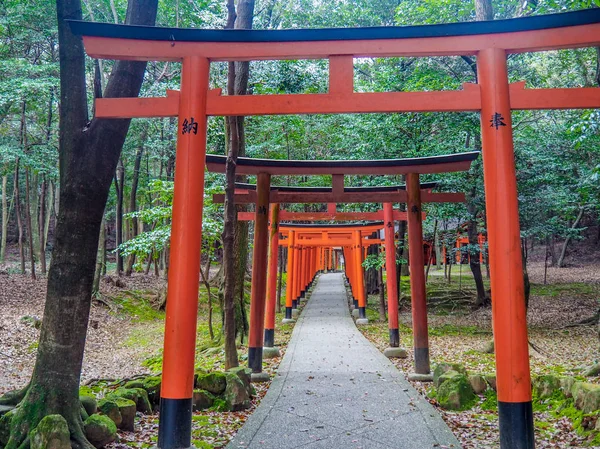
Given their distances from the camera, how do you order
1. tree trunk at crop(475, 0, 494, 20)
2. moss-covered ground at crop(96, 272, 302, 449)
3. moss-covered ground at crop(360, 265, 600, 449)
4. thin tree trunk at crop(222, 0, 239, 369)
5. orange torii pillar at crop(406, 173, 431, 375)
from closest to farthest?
moss-covered ground at crop(96, 272, 302, 449) < moss-covered ground at crop(360, 265, 600, 449) < thin tree trunk at crop(222, 0, 239, 369) < orange torii pillar at crop(406, 173, 431, 375) < tree trunk at crop(475, 0, 494, 20)

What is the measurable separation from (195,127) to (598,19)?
3.86m

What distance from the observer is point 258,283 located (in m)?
8.30

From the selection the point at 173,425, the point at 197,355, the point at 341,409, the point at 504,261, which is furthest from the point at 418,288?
the point at 197,355

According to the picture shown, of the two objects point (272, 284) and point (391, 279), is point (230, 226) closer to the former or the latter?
point (272, 284)

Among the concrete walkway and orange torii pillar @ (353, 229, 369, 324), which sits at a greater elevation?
orange torii pillar @ (353, 229, 369, 324)

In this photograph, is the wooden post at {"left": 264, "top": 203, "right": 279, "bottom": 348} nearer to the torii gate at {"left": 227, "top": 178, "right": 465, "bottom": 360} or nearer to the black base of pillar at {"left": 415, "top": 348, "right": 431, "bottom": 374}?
the torii gate at {"left": 227, "top": 178, "right": 465, "bottom": 360}

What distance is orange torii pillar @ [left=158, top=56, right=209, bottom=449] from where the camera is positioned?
440 cm

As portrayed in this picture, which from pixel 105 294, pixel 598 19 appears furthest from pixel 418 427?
pixel 105 294

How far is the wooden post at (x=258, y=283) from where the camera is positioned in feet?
27.2

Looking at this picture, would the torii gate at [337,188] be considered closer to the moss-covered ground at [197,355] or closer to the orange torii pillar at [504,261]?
the moss-covered ground at [197,355]

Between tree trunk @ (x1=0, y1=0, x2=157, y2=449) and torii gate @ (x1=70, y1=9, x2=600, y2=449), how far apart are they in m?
0.33

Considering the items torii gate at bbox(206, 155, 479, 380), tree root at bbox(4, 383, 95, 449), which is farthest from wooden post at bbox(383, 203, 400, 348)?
tree root at bbox(4, 383, 95, 449)

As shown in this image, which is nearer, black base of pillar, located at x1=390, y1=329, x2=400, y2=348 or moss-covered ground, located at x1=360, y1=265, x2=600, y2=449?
moss-covered ground, located at x1=360, y1=265, x2=600, y2=449

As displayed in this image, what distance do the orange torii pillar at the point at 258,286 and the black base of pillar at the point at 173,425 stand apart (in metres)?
3.82
